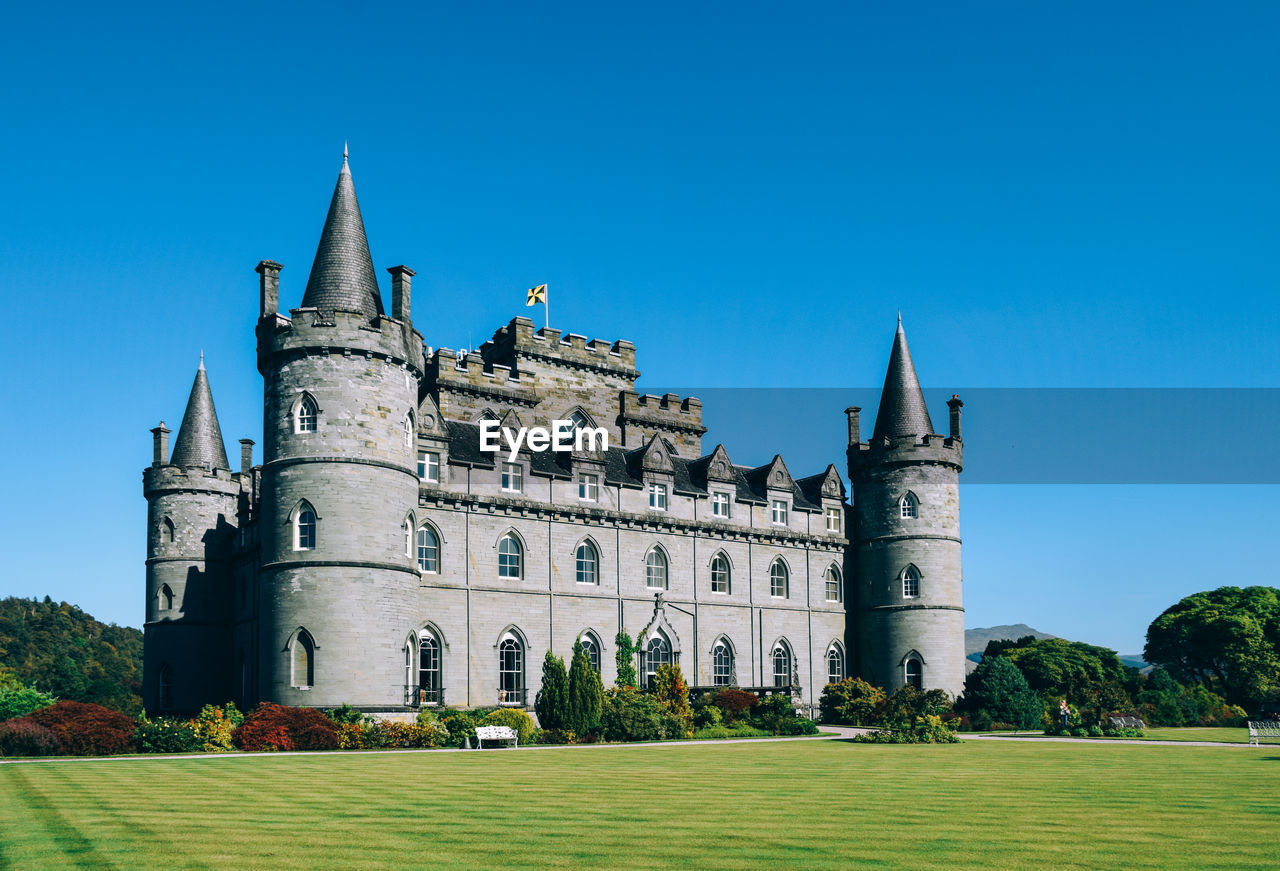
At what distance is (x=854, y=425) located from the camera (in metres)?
57.5

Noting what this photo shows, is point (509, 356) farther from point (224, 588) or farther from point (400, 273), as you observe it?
point (224, 588)

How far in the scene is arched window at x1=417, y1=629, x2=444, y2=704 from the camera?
42469 millimetres

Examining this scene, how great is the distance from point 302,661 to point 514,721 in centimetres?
708

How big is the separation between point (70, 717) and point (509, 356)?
26435 mm

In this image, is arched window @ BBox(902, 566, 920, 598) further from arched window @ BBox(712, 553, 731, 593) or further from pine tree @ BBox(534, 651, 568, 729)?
pine tree @ BBox(534, 651, 568, 729)

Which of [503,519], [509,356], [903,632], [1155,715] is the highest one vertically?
[509,356]

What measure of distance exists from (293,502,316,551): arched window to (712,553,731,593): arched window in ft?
62.0

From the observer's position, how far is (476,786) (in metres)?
20.2

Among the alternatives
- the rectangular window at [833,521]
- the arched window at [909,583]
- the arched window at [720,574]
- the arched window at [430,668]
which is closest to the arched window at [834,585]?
the rectangular window at [833,521]

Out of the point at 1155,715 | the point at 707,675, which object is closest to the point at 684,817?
the point at 707,675

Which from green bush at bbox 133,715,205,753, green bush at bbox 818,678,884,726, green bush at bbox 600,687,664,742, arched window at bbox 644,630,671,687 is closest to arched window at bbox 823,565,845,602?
green bush at bbox 818,678,884,726

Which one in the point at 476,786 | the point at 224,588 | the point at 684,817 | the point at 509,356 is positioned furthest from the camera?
the point at 509,356

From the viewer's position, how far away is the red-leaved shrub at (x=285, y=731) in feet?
106

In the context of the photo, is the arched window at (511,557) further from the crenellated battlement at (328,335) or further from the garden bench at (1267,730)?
the garden bench at (1267,730)
